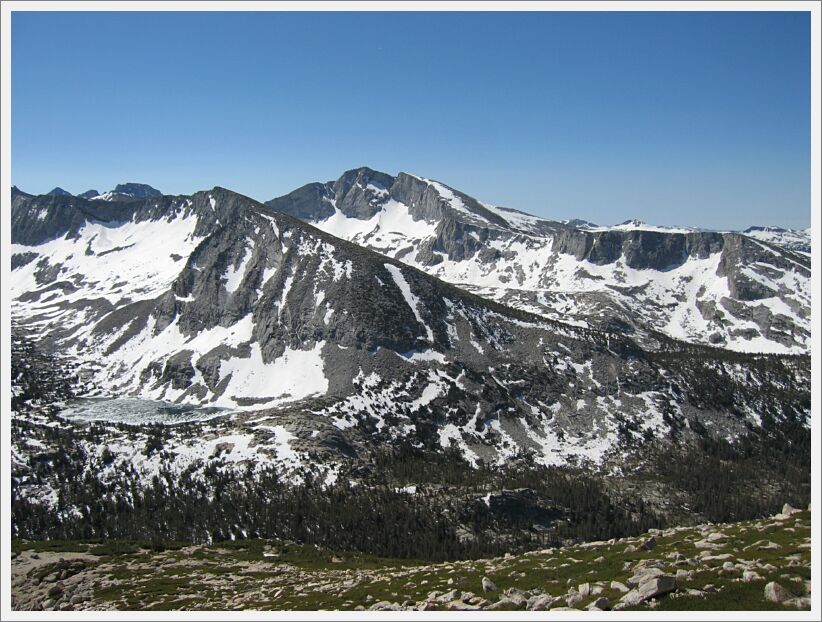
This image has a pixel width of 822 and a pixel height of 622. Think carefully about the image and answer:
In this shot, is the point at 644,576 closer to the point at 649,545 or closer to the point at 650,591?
the point at 650,591

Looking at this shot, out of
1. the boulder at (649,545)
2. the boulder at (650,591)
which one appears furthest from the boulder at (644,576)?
the boulder at (649,545)

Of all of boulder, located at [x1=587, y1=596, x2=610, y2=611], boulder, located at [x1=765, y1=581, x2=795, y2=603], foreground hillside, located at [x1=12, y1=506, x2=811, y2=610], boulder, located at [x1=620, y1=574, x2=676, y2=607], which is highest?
boulder, located at [x1=765, y1=581, x2=795, y2=603]

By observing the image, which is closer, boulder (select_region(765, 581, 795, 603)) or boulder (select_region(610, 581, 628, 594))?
boulder (select_region(765, 581, 795, 603))

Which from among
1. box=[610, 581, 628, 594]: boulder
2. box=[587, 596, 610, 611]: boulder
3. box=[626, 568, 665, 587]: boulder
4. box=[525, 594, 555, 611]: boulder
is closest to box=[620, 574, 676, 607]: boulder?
box=[587, 596, 610, 611]: boulder

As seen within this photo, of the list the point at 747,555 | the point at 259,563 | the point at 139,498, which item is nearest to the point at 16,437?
the point at 139,498

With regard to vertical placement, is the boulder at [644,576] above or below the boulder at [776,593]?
below

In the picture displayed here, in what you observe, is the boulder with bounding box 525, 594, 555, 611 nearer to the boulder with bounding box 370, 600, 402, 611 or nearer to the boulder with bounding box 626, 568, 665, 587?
the boulder with bounding box 626, 568, 665, 587

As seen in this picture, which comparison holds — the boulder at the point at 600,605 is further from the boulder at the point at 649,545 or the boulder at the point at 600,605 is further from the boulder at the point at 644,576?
the boulder at the point at 649,545

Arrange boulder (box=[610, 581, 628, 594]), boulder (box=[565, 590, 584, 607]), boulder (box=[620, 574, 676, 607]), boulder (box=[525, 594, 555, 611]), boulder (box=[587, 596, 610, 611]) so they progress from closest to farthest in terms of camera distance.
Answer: boulder (box=[620, 574, 676, 607]) → boulder (box=[587, 596, 610, 611]) → boulder (box=[610, 581, 628, 594]) → boulder (box=[565, 590, 584, 607]) → boulder (box=[525, 594, 555, 611])

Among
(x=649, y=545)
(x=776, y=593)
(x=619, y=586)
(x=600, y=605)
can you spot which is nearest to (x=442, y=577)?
(x=649, y=545)

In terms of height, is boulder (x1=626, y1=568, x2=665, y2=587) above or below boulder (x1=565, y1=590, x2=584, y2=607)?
above
